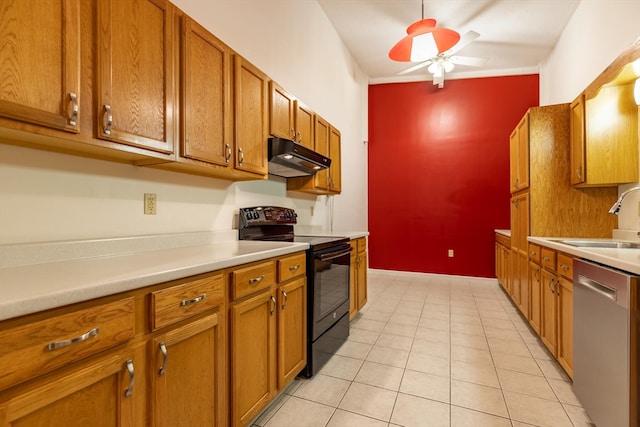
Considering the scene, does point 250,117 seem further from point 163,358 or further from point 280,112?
point 163,358

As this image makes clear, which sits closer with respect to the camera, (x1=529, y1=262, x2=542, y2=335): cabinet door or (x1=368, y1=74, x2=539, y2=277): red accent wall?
(x1=529, y1=262, x2=542, y2=335): cabinet door

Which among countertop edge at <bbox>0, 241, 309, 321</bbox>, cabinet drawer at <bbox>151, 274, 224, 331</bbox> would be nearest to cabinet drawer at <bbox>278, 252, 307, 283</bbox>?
countertop edge at <bbox>0, 241, 309, 321</bbox>

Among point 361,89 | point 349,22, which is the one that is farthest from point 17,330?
point 361,89

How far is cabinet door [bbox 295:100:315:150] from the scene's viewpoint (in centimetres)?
264

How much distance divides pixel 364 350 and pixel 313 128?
2055mm

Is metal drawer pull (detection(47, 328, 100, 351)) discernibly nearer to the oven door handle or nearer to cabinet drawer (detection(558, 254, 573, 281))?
the oven door handle

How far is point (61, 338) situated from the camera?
0.75 metres

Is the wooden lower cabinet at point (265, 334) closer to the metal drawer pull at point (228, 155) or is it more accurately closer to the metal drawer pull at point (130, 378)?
the metal drawer pull at point (130, 378)

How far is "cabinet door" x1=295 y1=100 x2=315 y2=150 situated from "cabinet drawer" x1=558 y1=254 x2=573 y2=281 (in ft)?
6.95

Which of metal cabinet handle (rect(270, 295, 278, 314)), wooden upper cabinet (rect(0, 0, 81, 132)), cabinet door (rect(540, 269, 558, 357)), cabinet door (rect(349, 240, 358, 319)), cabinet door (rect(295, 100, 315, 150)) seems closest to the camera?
wooden upper cabinet (rect(0, 0, 81, 132))

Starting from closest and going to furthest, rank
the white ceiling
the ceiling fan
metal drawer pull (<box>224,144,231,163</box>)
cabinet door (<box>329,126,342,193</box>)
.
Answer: metal drawer pull (<box>224,144,231,163</box>) < the ceiling fan < cabinet door (<box>329,126,342,193</box>) < the white ceiling

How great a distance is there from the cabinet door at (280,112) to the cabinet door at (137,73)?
88cm

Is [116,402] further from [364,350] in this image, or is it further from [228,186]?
[364,350]

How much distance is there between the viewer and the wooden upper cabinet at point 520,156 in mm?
2943
